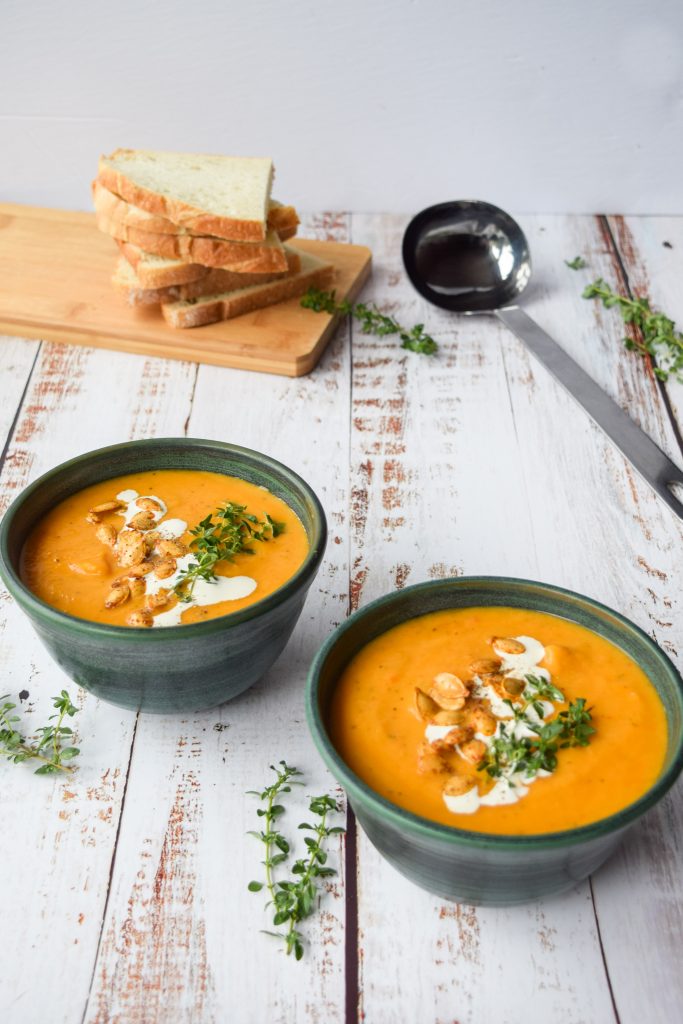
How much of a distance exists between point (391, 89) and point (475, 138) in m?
0.28

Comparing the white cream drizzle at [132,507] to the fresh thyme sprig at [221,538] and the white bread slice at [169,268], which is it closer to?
the fresh thyme sprig at [221,538]

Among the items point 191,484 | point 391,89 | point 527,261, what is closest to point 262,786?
point 191,484

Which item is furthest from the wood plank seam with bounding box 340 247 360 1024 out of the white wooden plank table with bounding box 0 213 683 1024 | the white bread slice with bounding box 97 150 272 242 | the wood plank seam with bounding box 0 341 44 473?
the white bread slice with bounding box 97 150 272 242

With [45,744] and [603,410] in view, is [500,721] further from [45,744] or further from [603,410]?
[603,410]

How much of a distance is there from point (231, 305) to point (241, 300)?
0.10ft

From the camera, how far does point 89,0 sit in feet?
9.72

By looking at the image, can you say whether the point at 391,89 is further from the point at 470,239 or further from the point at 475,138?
the point at 470,239

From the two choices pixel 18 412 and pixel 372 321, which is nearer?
pixel 18 412

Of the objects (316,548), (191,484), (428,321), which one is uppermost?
(316,548)

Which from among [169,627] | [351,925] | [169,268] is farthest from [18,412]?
[351,925]

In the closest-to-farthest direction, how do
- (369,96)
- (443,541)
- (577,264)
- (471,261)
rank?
(443,541)
(471,261)
(577,264)
(369,96)

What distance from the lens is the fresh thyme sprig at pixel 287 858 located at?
4.40 feet

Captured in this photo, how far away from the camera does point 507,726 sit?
1.33 meters

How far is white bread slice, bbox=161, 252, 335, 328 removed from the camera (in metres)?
2.53
